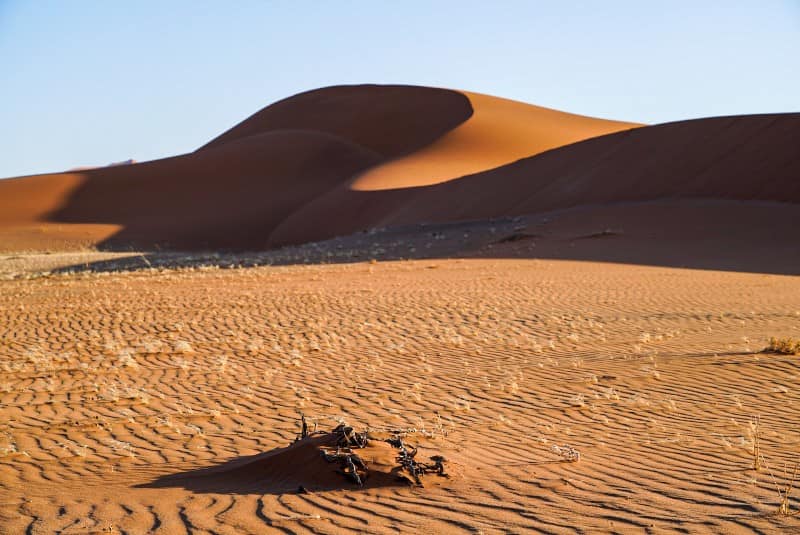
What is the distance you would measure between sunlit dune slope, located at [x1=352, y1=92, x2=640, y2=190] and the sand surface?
35.0 metres

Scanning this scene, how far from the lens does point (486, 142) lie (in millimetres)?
65000

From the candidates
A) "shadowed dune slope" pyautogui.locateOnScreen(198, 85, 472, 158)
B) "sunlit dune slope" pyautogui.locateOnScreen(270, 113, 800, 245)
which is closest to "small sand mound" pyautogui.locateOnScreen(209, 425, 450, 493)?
"sunlit dune slope" pyautogui.locateOnScreen(270, 113, 800, 245)

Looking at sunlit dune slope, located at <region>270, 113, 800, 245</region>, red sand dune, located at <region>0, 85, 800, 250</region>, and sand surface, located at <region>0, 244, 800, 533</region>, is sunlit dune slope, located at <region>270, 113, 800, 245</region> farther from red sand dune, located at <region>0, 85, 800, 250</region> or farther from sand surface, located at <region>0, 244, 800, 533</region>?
sand surface, located at <region>0, 244, 800, 533</region>

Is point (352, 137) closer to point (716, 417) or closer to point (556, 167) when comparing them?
point (556, 167)

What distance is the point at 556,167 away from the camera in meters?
41.6

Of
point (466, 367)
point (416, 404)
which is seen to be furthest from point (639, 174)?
point (416, 404)

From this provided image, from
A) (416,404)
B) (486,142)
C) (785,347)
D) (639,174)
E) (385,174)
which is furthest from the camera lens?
(486,142)

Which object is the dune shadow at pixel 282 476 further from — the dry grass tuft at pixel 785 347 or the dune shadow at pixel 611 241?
the dune shadow at pixel 611 241

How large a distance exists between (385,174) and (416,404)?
47.0m

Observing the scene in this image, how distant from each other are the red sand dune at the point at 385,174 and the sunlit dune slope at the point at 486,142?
181 mm

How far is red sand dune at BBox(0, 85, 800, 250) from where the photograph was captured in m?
36.0

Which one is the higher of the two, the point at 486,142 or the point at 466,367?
the point at 486,142

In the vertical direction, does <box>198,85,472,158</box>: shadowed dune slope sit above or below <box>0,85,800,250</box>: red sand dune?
above

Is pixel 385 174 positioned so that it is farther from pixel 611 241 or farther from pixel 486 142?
pixel 611 241
